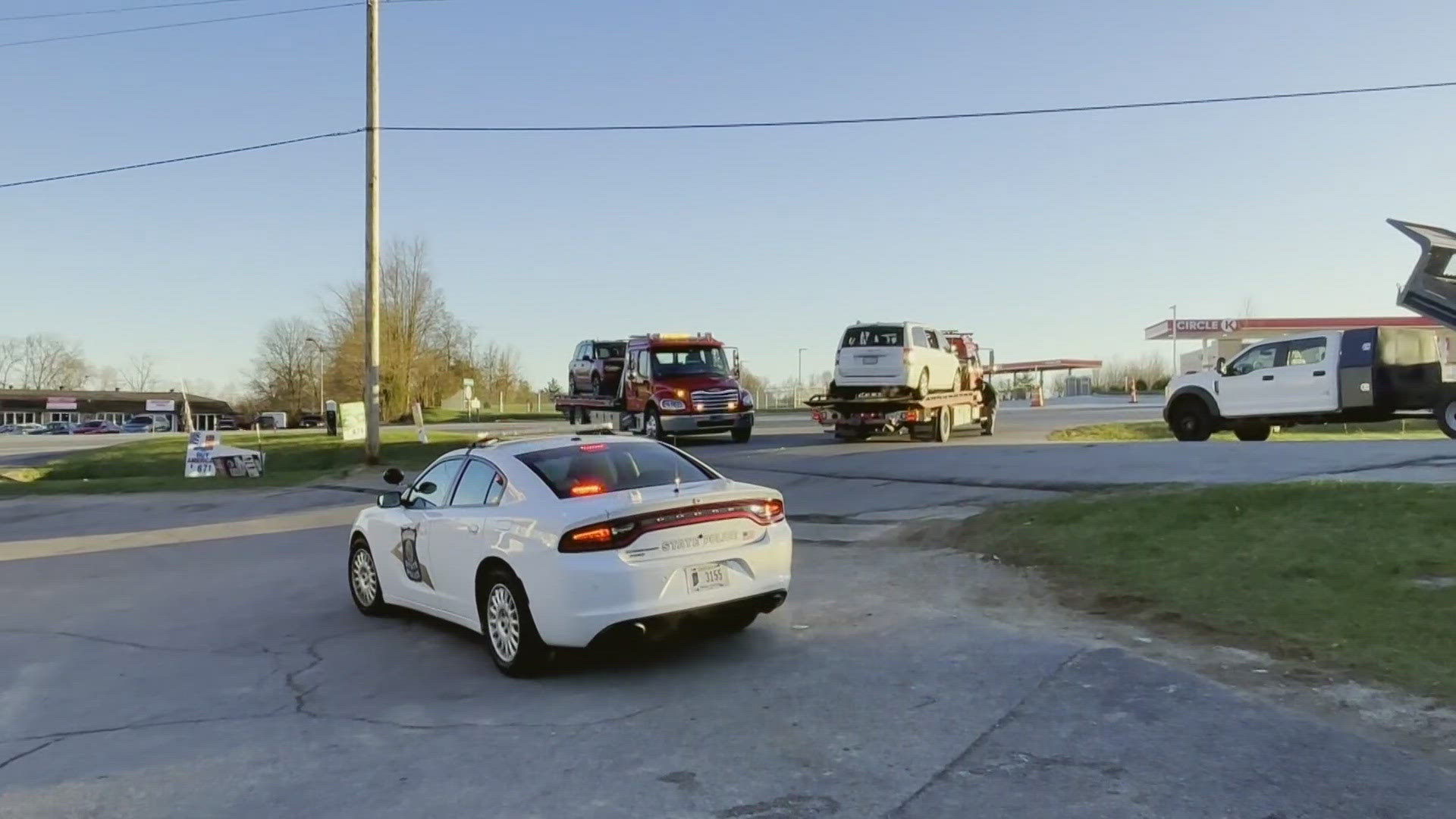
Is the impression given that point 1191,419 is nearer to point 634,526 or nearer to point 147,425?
point 634,526

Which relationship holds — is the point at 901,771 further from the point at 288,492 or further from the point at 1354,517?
the point at 288,492

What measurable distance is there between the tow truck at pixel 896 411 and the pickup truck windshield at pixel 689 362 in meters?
2.54

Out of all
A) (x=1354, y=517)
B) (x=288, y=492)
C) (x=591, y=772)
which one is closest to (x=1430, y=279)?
(x=1354, y=517)

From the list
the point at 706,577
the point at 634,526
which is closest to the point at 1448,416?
the point at 706,577

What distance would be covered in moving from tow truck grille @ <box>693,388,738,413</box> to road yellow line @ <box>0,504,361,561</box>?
9.34 m

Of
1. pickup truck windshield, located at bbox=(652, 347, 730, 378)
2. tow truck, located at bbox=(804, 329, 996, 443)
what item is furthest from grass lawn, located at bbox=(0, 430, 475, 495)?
tow truck, located at bbox=(804, 329, 996, 443)

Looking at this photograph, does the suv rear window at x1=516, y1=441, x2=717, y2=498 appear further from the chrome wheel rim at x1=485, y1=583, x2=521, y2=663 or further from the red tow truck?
the red tow truck

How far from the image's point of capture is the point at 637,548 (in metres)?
6.22

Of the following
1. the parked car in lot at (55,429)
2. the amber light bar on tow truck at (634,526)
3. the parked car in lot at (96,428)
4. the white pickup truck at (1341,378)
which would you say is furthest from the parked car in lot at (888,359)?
the parked car in lot at (55,429)

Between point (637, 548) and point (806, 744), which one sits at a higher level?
point (637, 548)

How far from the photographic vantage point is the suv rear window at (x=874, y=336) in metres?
22.8

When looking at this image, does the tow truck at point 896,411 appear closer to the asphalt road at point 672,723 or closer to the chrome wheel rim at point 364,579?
the asphalt road at point 672,723

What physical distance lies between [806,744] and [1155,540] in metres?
5.24

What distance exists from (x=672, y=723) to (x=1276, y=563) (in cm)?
501
